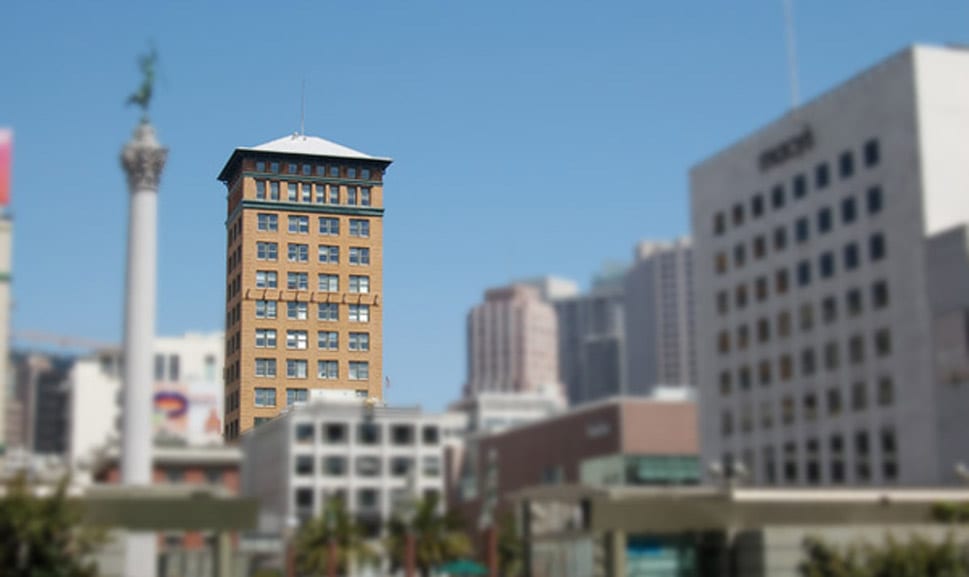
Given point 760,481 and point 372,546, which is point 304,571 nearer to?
point 372,546

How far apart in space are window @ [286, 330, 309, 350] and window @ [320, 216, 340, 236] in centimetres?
652

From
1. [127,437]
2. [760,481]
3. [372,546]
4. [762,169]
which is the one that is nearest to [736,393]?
[760,481]

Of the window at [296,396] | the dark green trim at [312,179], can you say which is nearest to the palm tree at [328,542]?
the window at [296,396]

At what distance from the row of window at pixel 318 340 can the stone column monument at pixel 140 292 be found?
19.1ft

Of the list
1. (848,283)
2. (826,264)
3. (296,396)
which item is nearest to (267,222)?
(296,396)

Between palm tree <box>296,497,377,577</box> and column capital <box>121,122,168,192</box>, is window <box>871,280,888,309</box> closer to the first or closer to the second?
palm tree <box>296,497,377,577</box>

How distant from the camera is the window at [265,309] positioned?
236 feet

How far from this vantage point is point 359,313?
70938mm

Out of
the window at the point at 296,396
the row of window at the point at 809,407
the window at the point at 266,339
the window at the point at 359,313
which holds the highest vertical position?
the window at the point at 359,313

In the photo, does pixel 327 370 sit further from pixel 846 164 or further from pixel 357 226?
pixel 846 164

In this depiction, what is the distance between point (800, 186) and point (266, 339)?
5256 centimetres

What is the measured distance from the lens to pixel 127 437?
216ft

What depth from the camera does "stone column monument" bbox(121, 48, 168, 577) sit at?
66.2 metres

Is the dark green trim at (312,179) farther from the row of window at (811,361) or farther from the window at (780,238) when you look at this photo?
the window at (780,238)
